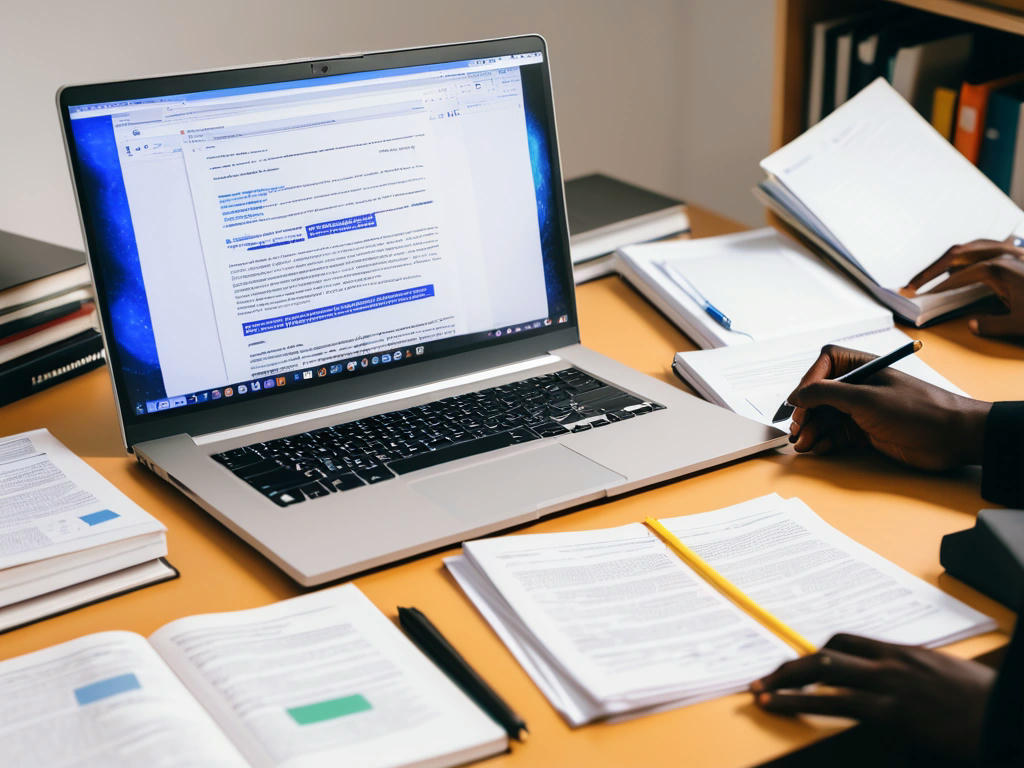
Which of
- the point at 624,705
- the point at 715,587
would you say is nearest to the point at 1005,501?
the point at 715,587

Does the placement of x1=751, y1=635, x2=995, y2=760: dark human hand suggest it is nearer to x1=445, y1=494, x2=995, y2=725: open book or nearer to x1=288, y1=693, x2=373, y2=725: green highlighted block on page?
x1=445, y1=494, x2=995, y2=725: open book

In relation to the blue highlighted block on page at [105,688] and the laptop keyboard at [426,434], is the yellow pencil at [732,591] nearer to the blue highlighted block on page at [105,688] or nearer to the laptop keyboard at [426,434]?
the laptop keyboard at [426,434]

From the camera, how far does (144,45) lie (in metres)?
1.64

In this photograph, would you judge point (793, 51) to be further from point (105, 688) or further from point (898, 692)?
point (105, 688)

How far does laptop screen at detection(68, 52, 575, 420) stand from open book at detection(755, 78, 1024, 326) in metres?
0.40

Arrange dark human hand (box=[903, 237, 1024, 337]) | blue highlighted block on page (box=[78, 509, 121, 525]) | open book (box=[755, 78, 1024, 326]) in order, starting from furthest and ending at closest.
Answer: open book (box=[755, 78, 1024, 326]) < dark human hand (box=[903, 237, 1024, 337]) < blue highlighted block on page (box=[78, 509, 121, 525])

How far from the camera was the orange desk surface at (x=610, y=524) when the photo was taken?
687 millimetres

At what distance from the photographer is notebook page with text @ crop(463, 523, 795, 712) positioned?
722mm

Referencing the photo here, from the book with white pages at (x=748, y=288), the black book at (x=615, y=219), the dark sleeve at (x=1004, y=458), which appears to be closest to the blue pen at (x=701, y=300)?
the book with white pages at (x=748, y=288)

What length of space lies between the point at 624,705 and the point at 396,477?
1.17 ft

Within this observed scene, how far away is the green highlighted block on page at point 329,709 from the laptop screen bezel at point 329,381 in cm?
43

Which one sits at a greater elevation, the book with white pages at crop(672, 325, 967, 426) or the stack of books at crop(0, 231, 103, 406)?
the stack of books at crop(0, 231, 103, 406)

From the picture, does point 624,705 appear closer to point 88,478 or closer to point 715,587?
point 715,587

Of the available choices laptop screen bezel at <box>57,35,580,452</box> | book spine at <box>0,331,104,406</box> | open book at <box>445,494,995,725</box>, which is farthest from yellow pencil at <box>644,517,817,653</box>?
book spine at <box>0,331,104,406</box>
